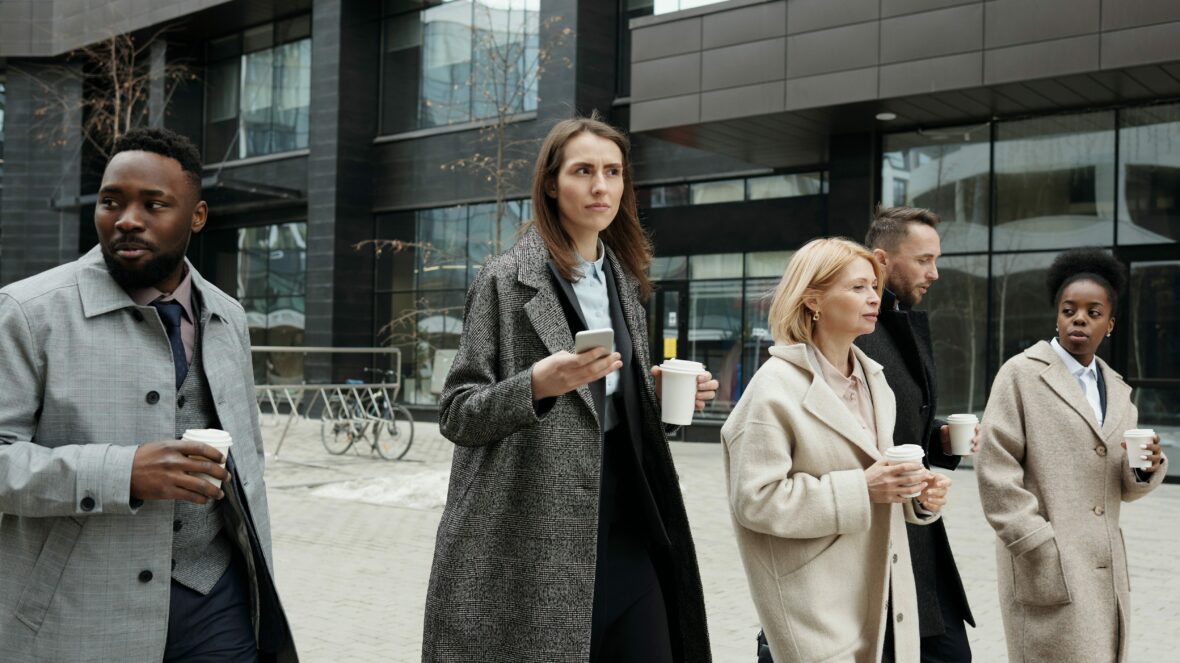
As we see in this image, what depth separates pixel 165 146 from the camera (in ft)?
8.57

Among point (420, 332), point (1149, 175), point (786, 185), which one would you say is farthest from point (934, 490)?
point (420, 332)

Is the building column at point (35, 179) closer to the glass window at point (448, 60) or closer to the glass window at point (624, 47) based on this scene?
the glass window at point (448, 60)

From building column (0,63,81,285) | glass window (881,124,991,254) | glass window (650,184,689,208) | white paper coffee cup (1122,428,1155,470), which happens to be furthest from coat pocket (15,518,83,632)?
building column (0,63,81,285)

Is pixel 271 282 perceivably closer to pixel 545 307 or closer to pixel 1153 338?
pixel 1153 338

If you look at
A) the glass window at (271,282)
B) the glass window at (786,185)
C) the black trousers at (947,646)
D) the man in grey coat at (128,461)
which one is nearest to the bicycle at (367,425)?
the glass window at (786,185)

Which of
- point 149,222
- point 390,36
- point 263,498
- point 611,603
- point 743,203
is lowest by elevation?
point 611,603

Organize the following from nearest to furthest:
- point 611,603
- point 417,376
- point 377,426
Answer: point 611,603
point 377,426
point 417,376

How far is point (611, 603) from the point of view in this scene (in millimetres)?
2990

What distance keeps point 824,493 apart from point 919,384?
47.2 inches

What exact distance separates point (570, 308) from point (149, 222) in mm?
1091

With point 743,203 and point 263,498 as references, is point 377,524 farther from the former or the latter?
point 743,203

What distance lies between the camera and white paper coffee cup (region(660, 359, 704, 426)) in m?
2.93

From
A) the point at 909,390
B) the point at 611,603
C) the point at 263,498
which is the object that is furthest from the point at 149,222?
the point at 909,390

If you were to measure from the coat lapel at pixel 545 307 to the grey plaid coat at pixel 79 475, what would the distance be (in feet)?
3.01
